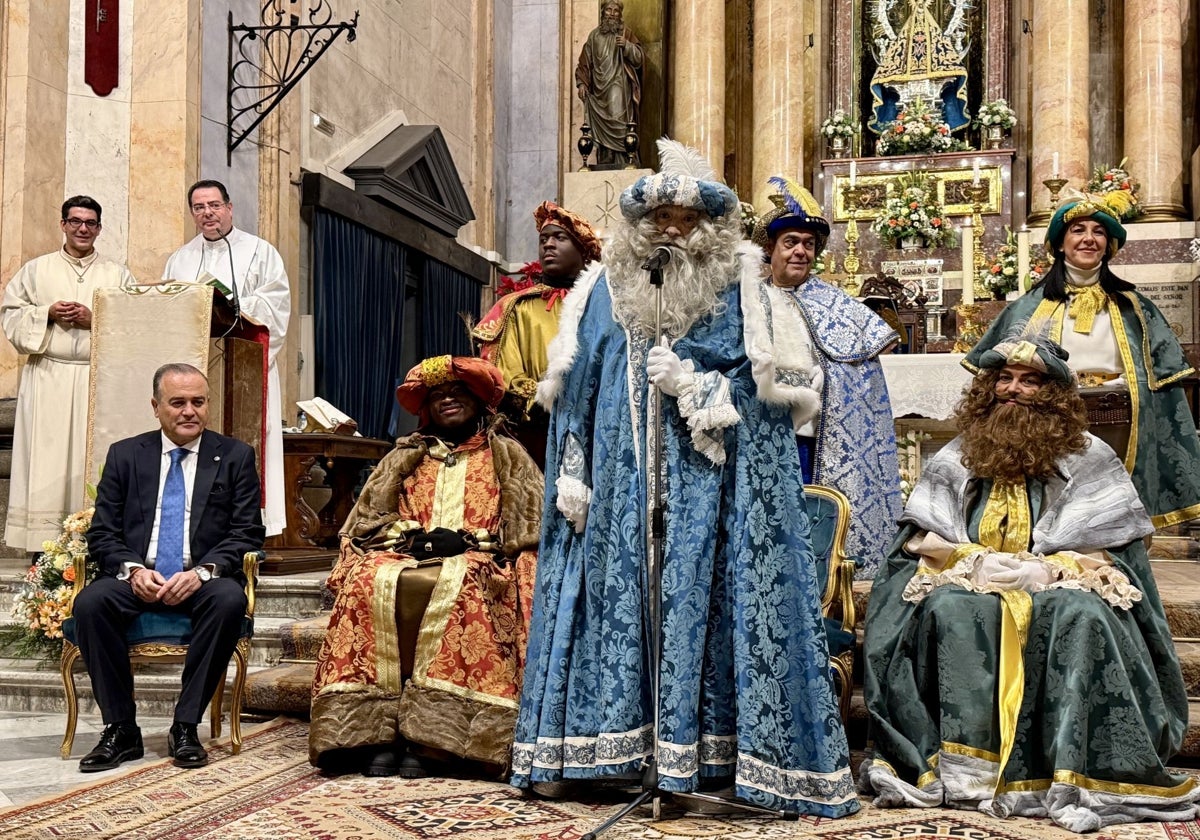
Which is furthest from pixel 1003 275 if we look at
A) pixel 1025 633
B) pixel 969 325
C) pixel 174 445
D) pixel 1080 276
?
pixel 174 445

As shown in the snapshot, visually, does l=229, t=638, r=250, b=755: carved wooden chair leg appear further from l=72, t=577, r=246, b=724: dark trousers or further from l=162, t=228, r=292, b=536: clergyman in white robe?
l=162, t=228, r=292, b=536: clergyman in white robe

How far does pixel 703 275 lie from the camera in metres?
4.08

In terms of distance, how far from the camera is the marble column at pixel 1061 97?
1267 centimetres

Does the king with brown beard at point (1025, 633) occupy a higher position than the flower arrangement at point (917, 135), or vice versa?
the flower arrangement at point (917, 135)

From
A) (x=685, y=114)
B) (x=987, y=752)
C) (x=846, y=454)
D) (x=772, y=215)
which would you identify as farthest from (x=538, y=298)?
(x=685, y=114)

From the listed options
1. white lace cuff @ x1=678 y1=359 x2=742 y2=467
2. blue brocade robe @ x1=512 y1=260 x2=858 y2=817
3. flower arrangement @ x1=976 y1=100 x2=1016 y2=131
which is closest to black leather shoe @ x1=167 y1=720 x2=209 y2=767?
blue brocade robe @ x1=512 y1=260 x2=858 y2=817

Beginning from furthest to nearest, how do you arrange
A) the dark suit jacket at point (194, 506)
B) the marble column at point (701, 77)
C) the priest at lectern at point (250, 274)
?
1. the marble column at point (701, 77)
2. the priest at lectern at point (250, 274)
3. the dark suit jacket at point (194, 506)

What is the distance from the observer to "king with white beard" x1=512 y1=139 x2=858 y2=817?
385cm

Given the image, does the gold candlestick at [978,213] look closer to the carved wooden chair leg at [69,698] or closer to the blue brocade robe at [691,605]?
the blue brocade robe at [691,605]

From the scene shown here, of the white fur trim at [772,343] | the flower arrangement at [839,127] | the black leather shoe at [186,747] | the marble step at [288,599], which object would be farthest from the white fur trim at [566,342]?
the flower arrangement at [839,127]

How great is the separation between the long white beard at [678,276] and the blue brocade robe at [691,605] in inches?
2.1

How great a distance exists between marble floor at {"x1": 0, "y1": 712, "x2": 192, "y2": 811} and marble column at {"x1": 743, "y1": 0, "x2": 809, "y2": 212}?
956 cm

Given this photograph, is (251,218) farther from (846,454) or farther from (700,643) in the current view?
(700,643)

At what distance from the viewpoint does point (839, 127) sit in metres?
14.0
